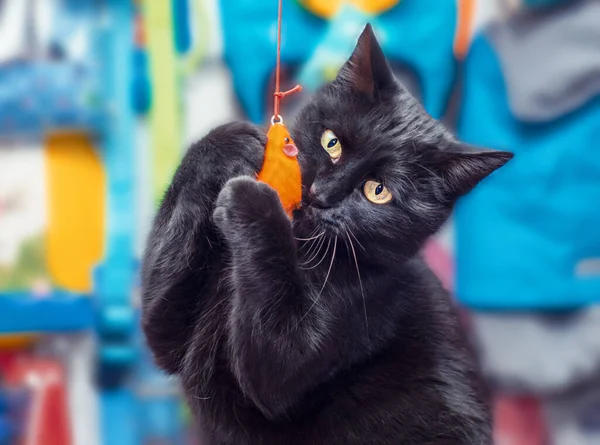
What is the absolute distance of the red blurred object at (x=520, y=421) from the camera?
115cm

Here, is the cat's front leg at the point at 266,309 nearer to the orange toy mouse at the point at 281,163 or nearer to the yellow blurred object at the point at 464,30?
the orange toy mouse at the point at 281,163

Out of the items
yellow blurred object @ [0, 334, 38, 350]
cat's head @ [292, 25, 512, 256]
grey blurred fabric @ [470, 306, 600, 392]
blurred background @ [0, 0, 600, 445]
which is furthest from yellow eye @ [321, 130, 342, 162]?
yellow blurred object @ [0, 334, 38, 350]

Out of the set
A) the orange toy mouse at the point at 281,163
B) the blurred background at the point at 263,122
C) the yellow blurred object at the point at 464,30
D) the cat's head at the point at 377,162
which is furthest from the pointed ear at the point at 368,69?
the yellow blurred object at the point at 464,30

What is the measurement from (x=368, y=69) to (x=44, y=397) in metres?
0.96

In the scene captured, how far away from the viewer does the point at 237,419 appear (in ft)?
1.56

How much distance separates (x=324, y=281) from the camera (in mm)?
486

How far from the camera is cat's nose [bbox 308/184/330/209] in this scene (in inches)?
19.5

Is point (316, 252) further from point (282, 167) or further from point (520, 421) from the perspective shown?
point (520, 421)

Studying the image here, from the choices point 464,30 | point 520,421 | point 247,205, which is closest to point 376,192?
point 247,205

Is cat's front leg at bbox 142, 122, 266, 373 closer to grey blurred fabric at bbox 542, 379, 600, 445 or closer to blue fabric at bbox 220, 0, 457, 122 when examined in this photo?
blue fabric at bbox 220, 0, 457, 122

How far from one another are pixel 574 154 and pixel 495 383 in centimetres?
45

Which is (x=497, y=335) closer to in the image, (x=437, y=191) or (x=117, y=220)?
(x=437, y=191)

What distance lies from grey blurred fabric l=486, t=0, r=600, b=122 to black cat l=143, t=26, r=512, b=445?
22.1 inches

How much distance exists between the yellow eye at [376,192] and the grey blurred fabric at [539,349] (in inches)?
25.9
